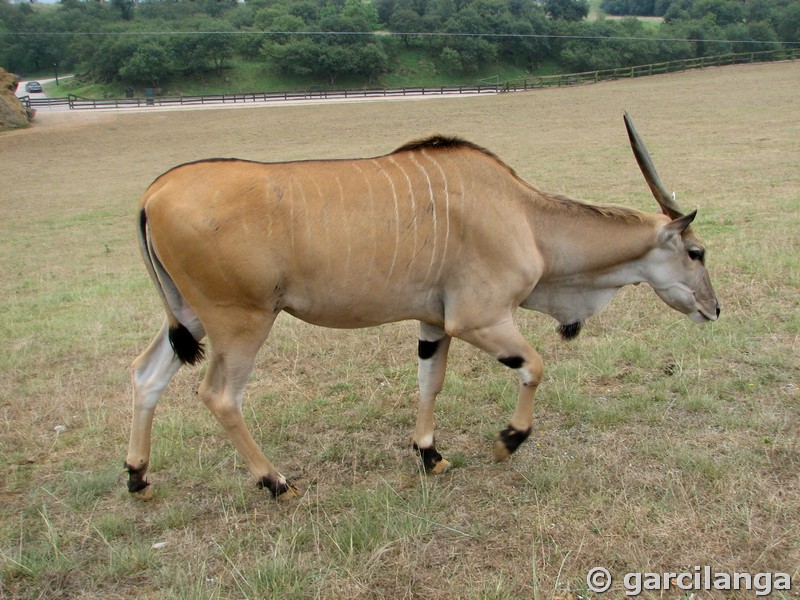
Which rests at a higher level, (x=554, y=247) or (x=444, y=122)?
(x=554, y=247)

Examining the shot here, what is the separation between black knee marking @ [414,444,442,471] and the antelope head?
5.91 ft

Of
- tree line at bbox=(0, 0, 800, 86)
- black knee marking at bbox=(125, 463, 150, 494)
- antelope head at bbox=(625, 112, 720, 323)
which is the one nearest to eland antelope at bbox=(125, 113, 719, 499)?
black knee marking at bbox=(125, 463, 150, 494)

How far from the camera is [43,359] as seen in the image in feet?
20.1

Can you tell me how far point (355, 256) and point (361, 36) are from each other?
69916 mm

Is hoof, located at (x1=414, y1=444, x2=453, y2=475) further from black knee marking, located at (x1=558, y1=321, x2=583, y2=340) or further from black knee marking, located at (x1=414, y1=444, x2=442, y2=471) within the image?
black knee marking, located at (x1=558, y1=321, x2=583, y2=340)

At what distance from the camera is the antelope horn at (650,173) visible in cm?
456

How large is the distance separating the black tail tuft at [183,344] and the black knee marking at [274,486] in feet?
2.55

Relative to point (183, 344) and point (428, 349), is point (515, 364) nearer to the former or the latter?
point (428, 349)

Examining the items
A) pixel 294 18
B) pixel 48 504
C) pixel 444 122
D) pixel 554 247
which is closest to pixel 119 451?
pixel 48 504

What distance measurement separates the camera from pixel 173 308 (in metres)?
4.04

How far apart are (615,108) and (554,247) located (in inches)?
1244

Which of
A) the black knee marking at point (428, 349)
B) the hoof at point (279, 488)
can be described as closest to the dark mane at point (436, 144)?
the black knee marking at point (428, 349)

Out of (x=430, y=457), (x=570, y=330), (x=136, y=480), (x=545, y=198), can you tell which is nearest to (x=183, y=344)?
(x=136, y=480)

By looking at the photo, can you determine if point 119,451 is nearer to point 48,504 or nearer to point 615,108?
point 48,504
